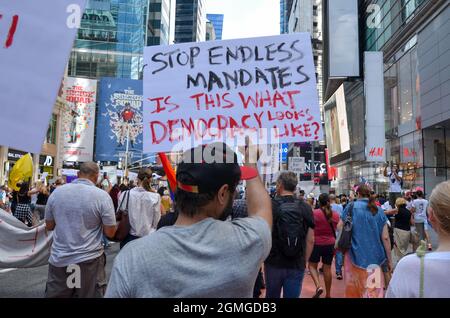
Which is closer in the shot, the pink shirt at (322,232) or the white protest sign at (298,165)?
the pink shirt at (322,232)

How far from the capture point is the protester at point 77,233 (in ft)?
13.6

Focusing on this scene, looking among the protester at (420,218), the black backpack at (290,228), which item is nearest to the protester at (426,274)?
the black backpack at (290,228)

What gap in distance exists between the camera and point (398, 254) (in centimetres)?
1049

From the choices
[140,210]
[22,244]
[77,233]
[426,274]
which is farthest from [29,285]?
[426,274]

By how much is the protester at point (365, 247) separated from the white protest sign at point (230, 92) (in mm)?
2857

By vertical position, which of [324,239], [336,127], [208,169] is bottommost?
[324,239]

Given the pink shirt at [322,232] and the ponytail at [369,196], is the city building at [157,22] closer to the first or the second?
the pink shirt at [322,232]

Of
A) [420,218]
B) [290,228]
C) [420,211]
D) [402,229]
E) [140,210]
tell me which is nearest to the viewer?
[290,228]

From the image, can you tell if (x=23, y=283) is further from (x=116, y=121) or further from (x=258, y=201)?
(x=116, y=121)

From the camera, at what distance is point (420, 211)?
13.3 meters

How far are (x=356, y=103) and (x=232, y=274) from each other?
155 ft

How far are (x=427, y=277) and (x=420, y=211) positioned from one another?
40.4ft
